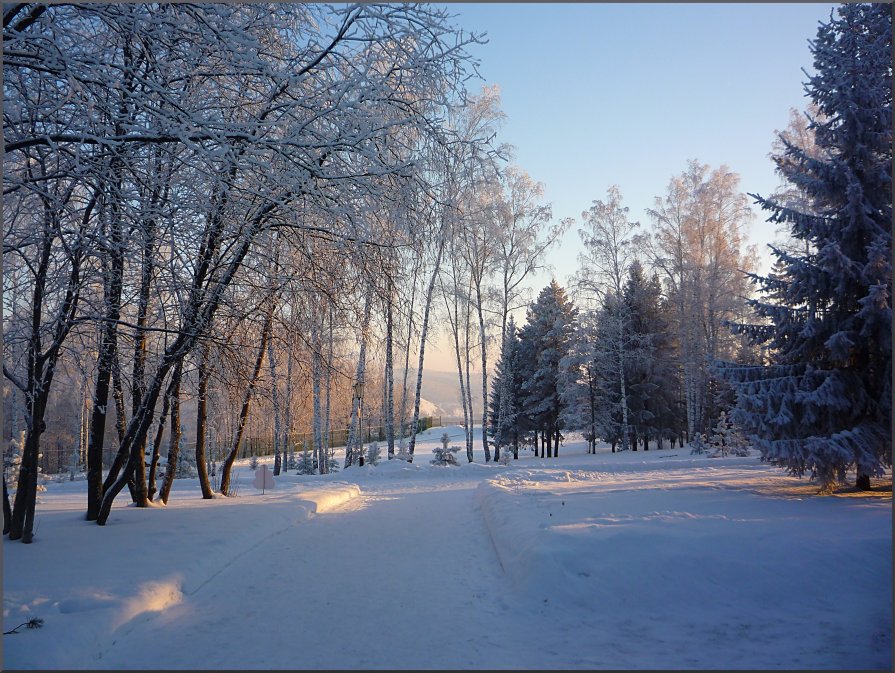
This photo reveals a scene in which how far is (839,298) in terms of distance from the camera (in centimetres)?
1048

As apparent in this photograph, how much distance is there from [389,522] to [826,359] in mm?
8360

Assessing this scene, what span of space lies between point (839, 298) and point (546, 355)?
23764 millimetres

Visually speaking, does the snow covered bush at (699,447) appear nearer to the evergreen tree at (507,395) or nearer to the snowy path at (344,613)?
the evergreen tree at (507,395)

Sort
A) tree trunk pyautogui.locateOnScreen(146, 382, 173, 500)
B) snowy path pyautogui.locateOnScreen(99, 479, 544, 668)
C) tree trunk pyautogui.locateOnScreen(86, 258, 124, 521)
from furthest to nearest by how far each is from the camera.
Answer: tree trunk pyautogui.locateOnScreen(146, 382, 173, 500), tree trunk pyautogui.locateOnScreen(86, 258, 124, 521), snowy path pyautogui.locateOnScreen(99, 479, 544, 668)

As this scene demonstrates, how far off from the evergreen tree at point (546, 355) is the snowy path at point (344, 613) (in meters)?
25.0

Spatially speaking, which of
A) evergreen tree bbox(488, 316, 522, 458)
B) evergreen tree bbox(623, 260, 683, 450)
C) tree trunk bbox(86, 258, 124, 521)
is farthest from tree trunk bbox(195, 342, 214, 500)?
evergreen tree bbox(623, 260, 683, 450)

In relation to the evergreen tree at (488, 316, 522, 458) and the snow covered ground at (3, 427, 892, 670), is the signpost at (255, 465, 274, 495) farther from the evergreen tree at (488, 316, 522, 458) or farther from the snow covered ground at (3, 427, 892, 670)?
the evergreen tree at (488, 316, 522, 458)

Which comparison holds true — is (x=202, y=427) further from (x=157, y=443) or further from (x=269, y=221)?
(x=269, y=221)

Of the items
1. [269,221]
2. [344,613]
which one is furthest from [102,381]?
[344,613]

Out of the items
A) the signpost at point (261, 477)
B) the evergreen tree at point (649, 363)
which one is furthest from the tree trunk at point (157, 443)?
the evergreen tree at point (649, 363)

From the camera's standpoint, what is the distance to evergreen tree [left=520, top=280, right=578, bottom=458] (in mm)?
34031

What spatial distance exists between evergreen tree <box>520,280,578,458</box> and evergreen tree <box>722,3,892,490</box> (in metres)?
22.2

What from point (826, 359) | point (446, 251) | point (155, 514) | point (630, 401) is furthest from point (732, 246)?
point (155, 514)

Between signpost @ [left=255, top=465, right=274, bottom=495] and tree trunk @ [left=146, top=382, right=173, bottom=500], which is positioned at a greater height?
tree trunk @ [left=146, top=382, right=173, bottom=500]
